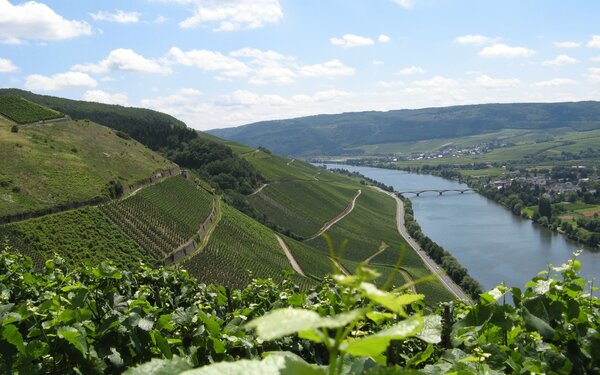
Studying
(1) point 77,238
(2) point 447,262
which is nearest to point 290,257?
(2) point 447,262

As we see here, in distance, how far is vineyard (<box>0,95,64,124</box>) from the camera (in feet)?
271

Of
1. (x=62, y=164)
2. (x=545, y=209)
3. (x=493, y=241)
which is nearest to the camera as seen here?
(x=62, y=164)

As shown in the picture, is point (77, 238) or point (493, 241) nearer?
point (77, 238)

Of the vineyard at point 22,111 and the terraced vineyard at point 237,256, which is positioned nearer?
the terraced vineyard at point 237,256

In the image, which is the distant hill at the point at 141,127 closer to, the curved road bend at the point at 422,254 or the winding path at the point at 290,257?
the winding path at the point at 290,257

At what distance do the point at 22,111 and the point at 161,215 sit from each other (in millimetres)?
42405

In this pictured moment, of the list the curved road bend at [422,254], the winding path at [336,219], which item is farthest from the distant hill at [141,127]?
the curved road bend at [422,254]

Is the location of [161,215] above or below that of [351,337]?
below

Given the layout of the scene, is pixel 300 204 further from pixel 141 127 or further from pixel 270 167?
pixel 141 127

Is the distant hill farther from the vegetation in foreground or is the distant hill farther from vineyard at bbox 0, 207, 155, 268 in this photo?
the vegetation in foreground

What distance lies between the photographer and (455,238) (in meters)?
108

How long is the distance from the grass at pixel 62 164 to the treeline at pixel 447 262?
50.0m

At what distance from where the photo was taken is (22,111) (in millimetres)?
86438

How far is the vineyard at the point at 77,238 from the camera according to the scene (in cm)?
4584
